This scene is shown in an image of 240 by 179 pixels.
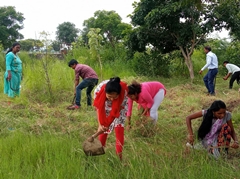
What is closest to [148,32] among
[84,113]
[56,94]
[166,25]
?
[166,25]

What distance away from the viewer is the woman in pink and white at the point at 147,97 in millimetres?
3549

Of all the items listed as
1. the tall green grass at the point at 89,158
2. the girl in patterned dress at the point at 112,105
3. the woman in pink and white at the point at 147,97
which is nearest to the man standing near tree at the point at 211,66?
the tall green grass at the point at 89,158

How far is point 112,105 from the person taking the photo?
9.36ft

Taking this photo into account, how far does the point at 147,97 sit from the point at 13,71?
3.20m

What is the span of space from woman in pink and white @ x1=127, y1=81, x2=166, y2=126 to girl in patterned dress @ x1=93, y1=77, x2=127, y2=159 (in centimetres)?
43

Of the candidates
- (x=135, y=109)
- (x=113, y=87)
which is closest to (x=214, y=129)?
(x=113, y=87)

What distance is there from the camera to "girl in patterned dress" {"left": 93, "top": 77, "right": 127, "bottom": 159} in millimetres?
2709

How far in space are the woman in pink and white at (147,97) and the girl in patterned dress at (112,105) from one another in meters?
0.43

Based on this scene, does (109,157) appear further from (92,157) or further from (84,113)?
(84,113)

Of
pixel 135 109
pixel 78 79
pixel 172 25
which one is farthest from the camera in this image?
pixel 172 25

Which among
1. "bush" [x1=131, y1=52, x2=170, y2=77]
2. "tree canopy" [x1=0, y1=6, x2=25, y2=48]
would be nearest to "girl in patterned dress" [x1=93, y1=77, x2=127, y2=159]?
"bush" [x1=131, y1=52, x2=170, y2=77]

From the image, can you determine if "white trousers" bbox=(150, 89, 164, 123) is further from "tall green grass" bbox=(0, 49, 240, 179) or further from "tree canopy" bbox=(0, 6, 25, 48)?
"tree canopy" bbox=(0, 6, 25, 48)

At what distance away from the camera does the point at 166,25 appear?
973cm

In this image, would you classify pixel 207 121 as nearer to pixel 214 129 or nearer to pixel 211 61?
pixel 214 129
